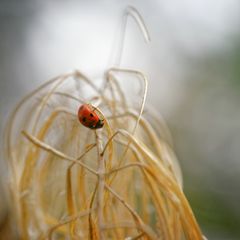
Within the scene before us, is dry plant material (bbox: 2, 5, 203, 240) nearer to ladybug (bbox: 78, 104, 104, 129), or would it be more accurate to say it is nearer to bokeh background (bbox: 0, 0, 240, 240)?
ladybug (bbox: 78, 104, 104, 129)

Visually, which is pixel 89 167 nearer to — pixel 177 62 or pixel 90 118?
pixel 90 118

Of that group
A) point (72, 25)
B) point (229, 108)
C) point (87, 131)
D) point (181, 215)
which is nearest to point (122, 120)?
point (87, 131)

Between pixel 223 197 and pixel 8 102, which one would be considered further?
pixel 8 102

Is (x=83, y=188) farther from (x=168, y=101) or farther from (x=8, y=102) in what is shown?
(x=168, y=101)

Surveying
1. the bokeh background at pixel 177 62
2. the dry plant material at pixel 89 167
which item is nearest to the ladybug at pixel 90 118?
the dry plant material at pixel 89 167

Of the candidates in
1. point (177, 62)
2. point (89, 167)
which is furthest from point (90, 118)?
point (177, 62)

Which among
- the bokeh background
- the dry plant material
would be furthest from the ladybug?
the bokeh background

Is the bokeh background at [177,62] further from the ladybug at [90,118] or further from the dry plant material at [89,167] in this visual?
the ladybug at [90,118]
